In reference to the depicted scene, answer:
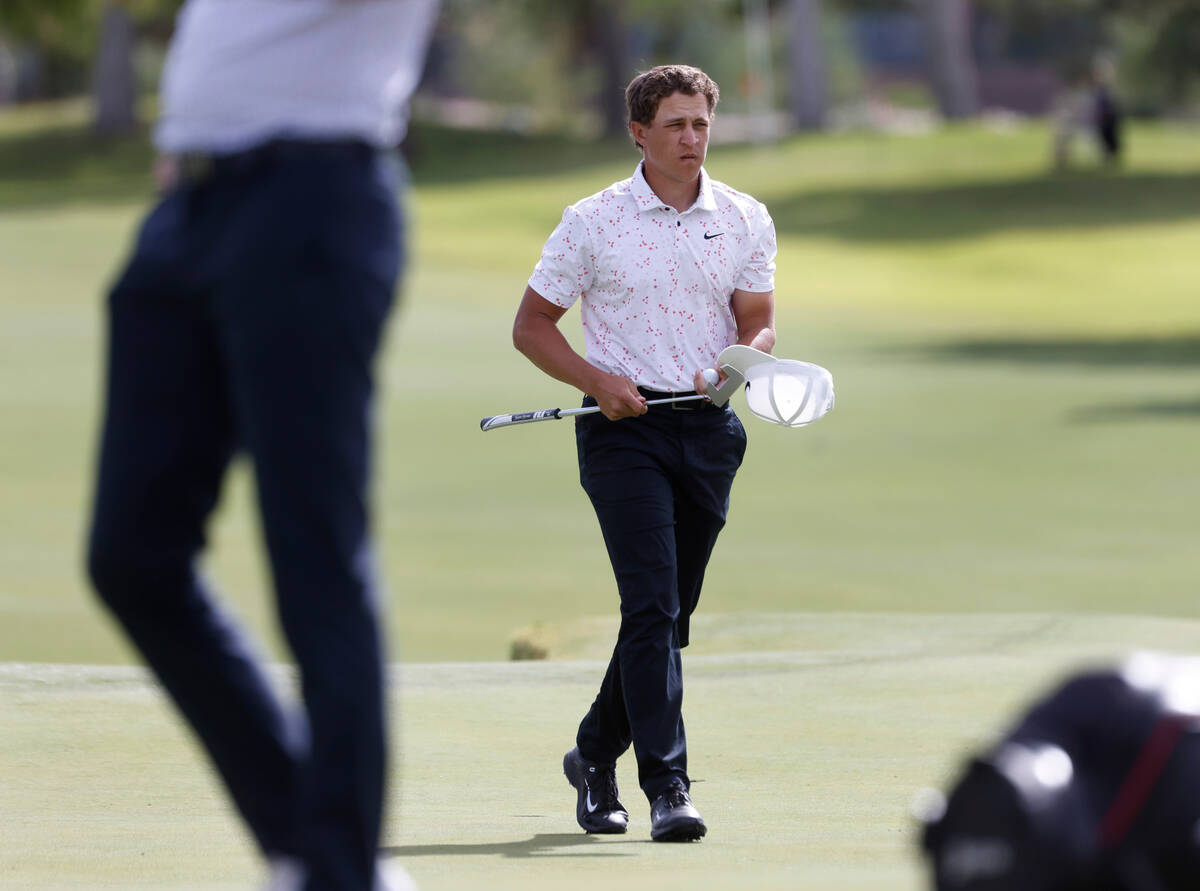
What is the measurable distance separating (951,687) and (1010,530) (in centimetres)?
750

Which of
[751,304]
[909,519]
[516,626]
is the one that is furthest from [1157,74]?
[751,304]

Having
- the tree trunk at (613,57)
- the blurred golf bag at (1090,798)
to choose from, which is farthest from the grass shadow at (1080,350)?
the tree trunk at (613,57)

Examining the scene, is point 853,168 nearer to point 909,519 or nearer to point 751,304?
point 909,519

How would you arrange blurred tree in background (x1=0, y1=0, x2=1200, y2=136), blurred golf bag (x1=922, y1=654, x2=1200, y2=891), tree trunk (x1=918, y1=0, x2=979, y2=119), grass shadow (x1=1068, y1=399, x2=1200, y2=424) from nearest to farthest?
blurred golf bag (x1=922, y1=654, x2=1200, y2=891), grass shadow (x1=1068, y1=399, x2=1200, y2=424), blurred tree in background (x1=0, y1=0, x2=1200, y2=136), tree trunk (x1=918, y1=0, x2=979, y2=119)

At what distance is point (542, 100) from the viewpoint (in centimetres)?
9594

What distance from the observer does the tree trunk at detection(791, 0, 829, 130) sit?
6225cm

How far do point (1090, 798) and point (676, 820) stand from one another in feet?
8.25

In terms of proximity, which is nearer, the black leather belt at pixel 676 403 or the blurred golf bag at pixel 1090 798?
the blurred golf bag at pixel 1090 798

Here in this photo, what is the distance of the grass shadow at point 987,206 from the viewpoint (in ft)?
148

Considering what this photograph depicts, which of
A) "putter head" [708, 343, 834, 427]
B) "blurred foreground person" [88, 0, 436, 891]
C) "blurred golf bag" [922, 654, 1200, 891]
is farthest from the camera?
"putter head" [708, 343, 834, 427]

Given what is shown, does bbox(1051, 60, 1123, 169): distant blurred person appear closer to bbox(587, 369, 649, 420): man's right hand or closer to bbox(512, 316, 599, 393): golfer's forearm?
bbox(512, 316, 599, 393): golfer's forearm

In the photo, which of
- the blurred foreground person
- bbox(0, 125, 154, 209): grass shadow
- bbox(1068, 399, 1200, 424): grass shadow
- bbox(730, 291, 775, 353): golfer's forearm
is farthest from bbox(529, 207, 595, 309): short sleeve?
bbox(0, 125, 154, 209): grass shadow

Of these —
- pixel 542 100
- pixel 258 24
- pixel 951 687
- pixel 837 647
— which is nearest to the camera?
pixel 258 24

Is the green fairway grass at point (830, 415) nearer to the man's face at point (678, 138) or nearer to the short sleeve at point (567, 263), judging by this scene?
the short sleeve at point (567, 263)
